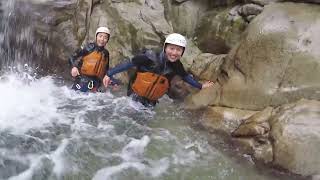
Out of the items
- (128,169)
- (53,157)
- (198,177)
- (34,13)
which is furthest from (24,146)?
(34,13)

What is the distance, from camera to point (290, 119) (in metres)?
6.03

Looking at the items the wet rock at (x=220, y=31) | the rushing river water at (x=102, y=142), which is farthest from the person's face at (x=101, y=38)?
the wet rock at (x=220, y=31)

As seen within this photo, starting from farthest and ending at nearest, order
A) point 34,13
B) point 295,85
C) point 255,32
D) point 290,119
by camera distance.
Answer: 1. point 34,13
2. point 255,32
3. point 295,85
4. point 290,119

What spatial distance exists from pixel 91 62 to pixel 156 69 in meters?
1.50

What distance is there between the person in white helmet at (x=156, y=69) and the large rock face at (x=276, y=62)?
681 millimetres

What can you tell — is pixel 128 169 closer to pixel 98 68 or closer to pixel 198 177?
pixel 198 177

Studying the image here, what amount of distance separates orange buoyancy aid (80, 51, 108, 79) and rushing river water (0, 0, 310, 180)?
0.39 m

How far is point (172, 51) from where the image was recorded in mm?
6484

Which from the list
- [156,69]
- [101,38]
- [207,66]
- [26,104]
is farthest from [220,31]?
[26,104]

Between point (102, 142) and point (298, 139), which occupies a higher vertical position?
point (298, 139)

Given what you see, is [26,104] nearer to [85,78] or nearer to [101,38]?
[85,78]

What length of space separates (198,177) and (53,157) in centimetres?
179

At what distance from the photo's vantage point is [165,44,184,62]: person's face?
21.2ft

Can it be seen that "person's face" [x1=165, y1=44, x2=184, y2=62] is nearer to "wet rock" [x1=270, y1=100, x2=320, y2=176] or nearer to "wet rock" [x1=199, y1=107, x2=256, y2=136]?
"wet rock" [x1=199, y1=107, x2=256, y2=136]
